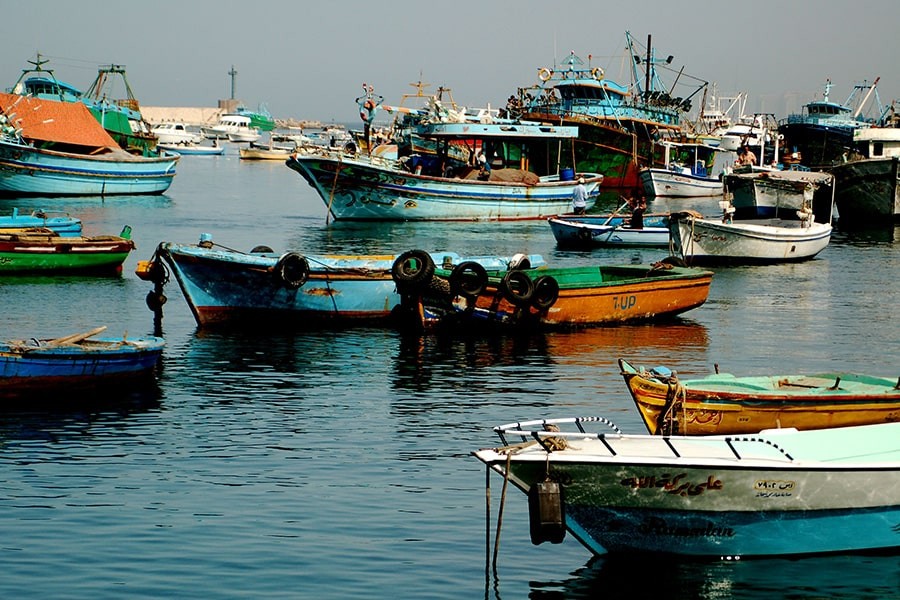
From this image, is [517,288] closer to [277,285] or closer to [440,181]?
[277,285]

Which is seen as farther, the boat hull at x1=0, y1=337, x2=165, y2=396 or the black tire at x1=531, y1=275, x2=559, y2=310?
the black tire at x1=531, y1=275, x2=559, y2=310

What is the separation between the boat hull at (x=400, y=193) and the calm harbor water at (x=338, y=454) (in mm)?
23937

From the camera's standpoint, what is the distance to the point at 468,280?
91.7ft

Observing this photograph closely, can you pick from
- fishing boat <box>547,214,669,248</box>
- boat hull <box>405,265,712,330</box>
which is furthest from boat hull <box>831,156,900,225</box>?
boat hull <box>405,265,712,330</box>

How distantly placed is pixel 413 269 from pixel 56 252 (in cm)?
1387

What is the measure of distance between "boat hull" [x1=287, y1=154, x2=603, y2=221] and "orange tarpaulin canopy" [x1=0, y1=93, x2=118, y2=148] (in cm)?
2209

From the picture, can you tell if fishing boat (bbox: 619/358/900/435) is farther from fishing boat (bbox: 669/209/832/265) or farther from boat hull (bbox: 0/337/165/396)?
fishing boat (bbox: 669/209/832/265)

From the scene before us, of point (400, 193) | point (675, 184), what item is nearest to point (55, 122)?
point (400, 193)

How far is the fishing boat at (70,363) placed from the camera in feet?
66.7

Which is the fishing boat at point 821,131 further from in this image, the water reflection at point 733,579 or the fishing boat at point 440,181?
the water reflection at point 733,579

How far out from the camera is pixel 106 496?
15.7 metres

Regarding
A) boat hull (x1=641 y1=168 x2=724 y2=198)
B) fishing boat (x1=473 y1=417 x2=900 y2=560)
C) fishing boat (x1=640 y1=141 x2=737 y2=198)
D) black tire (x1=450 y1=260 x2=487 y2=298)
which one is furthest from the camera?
fishing boat (x1=640 y1=141 x2=737 y2=198)

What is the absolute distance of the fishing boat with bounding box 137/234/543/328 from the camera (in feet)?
93.7

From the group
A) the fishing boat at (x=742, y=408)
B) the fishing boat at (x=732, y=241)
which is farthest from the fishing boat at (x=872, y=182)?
the fishing boat at (x=742, y=408)
